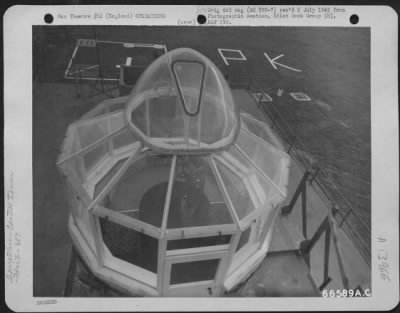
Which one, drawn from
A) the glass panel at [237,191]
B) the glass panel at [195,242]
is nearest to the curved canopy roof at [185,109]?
the glass panel at [237,191]

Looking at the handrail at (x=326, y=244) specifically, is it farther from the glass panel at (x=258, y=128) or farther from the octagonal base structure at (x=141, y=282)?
the glass panel at (x=258, y=128)

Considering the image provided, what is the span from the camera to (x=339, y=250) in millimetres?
3363

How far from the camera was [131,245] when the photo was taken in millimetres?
2824

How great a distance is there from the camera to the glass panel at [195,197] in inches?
97.7

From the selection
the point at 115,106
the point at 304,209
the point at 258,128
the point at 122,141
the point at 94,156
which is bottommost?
the point at 304,209

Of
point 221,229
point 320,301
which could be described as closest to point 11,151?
point 221,229

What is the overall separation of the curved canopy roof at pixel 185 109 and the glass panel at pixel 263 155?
45 centimetres

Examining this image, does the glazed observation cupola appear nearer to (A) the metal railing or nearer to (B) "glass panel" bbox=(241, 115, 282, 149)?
(B) "glass panel" bbox=(241, 115, 282, 149)

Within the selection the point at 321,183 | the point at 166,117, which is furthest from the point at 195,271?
the point at 321,183

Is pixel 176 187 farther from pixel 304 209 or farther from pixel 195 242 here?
pixel 304 209

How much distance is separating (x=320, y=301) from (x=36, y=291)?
8.04 ft

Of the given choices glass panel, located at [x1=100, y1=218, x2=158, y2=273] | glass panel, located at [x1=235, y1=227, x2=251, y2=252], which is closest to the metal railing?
glass panel, located at [x1=235, y1=227, x2=251, y2=252]

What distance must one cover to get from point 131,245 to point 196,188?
2.57ft

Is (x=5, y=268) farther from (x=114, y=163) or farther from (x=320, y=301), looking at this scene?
(x=320, y=301)
